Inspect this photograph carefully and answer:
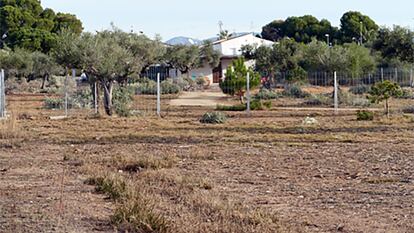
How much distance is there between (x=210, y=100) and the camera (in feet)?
152

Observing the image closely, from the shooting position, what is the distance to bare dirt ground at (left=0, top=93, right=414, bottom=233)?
897 centimetres

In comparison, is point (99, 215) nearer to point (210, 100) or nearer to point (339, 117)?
point (339, 117)

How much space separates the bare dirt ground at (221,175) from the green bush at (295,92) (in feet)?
70.1

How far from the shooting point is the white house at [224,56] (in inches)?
3081

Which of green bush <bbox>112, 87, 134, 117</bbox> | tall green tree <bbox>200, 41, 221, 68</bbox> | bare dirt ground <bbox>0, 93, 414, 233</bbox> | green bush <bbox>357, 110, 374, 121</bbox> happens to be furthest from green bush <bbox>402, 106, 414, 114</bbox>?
tall green tree <bbox>200, 41, 221, 68</bbox>

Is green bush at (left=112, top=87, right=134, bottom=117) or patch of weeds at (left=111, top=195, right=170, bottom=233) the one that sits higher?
green bush at (left=112, top=87, right=134, bottom=117)

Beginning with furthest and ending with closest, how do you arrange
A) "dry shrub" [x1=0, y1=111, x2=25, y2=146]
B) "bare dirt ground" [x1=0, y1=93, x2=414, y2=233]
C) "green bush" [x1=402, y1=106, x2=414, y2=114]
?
"green bush" [x1=402, y1=106, x2=414, y2=114] < "dry shrub" [x1=0, y1=111, x2=25, y2=146] < "bare dirt ground" [x1=0, y1=93, x2=414, y2=233]

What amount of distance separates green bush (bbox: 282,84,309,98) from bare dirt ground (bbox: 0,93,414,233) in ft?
70.1

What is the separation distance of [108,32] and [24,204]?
3501 centimetres

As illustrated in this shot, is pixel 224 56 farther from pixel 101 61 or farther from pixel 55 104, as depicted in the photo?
pixel 101 61

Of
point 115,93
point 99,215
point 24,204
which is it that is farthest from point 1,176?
point 115,93

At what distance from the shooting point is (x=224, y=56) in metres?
80.8


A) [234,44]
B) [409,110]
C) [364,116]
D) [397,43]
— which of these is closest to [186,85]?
[397,43]

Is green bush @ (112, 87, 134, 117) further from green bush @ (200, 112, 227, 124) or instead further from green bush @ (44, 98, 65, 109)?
green bush @ (200, 112, 227, 124)
